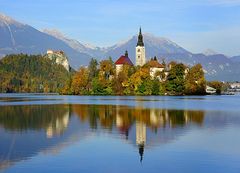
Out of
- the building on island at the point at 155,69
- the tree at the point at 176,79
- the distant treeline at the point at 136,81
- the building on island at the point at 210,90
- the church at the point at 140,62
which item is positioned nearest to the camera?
the tree at the point at 176,79

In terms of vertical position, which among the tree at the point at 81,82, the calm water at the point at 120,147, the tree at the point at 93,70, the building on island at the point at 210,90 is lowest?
the calm water at the point at 120,147

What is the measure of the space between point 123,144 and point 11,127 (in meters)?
12.7

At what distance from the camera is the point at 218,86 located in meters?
156

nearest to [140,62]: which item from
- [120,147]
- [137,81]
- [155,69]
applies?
[155,69]

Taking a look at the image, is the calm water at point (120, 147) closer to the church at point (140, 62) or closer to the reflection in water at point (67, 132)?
the reflection in water at point (67, 132)

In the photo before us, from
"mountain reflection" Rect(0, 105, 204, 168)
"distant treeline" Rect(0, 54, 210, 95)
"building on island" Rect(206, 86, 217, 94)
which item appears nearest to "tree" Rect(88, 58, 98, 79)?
"distant treeline" Rect(0, 54, 210, 95)

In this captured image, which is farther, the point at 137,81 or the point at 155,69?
the point at 155,69

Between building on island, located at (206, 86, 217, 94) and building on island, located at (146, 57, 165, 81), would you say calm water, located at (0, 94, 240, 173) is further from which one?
building on island, located at (206, 86, 217, 94)

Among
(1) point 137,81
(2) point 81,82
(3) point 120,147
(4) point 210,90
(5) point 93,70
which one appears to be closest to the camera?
(3) point 120,147

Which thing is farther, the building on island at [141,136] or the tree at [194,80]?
the tree at [194,80]

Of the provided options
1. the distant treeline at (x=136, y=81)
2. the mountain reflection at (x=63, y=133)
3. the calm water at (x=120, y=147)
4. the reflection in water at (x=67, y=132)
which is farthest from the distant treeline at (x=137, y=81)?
the calm water at (x=120, y=147)

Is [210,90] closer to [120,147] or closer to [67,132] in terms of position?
[67,132]

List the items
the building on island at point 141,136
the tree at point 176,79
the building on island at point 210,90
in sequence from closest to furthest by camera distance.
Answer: the building on island at point 141,136, the tree at point 176,79, the building on island at point 210,90

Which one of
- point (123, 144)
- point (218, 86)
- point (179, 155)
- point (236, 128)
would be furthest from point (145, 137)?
point (218, 86)
